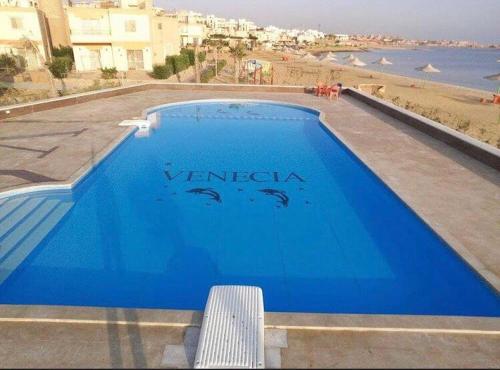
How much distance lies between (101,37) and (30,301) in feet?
111

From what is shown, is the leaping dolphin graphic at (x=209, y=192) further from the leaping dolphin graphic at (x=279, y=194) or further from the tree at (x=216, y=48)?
the tree at (x=216, y=48)

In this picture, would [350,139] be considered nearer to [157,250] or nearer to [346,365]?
[157,250]

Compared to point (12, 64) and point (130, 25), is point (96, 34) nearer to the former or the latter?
point (130, 25)

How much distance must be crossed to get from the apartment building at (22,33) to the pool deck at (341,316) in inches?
1017

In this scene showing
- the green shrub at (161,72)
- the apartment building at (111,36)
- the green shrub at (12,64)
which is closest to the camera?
the green shrub at (161,72)

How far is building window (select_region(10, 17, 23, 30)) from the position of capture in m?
33.4

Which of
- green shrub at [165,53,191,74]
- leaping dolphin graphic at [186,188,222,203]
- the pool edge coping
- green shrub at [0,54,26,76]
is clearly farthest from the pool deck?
green shrub at [165,53,191,74]

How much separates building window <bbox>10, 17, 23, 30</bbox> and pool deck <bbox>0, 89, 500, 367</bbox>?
2698 cm

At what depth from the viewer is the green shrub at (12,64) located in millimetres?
30406

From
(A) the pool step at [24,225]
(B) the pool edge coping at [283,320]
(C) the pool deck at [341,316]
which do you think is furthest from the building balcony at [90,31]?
(B) the pool edge coping at [283,320]

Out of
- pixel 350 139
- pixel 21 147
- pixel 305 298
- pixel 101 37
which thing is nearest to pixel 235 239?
pixel 305 298

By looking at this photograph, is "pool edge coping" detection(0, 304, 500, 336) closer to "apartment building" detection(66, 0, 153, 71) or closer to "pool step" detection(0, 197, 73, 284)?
"pool step" detection(0, 197, 73, 284)

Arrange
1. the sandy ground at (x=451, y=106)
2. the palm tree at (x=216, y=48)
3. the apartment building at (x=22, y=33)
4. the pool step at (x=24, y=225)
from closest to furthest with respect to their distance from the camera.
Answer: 1. the pool step at (x=24, y=225)
2. the sandy ground at (x=451, y=106)
3. the palm tree at (x=216, y=48)
4. the apartment building at (x=22, y=33)

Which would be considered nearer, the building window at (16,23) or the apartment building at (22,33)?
the apartment building at (22,33)
